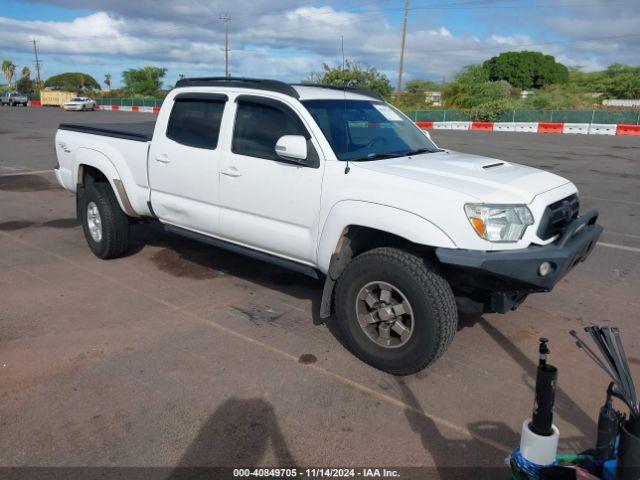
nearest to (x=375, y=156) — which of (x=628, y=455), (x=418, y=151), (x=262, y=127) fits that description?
(x=418, y=151)

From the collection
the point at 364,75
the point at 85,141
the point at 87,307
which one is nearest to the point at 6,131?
the point at 85,141

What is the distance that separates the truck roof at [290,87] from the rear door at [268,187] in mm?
117

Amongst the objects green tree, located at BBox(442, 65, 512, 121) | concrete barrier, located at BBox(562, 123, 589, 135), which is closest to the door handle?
concrete barrier, located at BBox(562, 123, 589, 135)

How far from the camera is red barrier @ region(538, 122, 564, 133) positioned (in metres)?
32.0

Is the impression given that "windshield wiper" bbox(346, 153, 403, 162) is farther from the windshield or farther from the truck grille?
the truck grille

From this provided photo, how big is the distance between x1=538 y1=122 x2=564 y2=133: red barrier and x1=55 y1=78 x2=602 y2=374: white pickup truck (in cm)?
3033

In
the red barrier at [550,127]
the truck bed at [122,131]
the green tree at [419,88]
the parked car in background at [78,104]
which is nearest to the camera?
Result: the truck bed at [122,131]

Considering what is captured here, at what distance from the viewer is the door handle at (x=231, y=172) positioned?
460cm

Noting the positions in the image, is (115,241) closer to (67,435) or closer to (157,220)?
(157,220)

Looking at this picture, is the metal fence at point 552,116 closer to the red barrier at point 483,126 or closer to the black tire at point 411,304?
the red barrier at point 483,126

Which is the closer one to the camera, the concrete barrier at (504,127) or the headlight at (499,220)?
the headlight at (499,220)

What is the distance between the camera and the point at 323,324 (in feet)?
15.1

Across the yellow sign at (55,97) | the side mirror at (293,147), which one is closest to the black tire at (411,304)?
the side mirror at (293,147)

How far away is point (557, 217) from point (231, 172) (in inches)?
99.9
